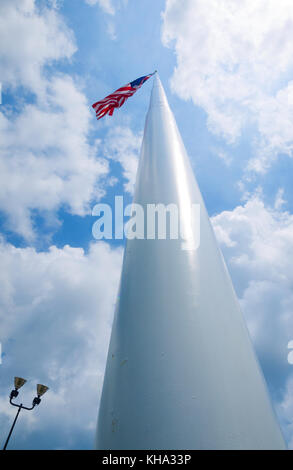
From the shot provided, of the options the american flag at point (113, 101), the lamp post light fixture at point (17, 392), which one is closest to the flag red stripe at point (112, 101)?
the american flag at point (113, 101)

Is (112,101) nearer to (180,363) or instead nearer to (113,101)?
(113,101)

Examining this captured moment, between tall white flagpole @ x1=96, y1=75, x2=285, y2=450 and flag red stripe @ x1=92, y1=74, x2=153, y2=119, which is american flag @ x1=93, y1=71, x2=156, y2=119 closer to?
flag red stripe @ x1=92, y1=74, x2=153, y2=119

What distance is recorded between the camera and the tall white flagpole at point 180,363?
2.30 meters

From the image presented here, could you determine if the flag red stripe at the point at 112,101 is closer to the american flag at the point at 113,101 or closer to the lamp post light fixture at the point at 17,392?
the american flag at the point at 113,101

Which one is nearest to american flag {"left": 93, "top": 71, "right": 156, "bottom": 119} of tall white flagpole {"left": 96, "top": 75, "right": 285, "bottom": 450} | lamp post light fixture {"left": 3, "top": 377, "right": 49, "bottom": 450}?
tall white flagpole {"left": 96, "top": 75, "right": 285, "bottom": 450}

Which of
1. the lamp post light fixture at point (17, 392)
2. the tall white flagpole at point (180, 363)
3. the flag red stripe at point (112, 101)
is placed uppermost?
the flag red stripe at point (112, 101)

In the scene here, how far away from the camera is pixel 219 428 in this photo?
88.7 inches

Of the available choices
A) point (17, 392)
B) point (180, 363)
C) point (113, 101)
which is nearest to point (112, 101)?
point (113, 101)

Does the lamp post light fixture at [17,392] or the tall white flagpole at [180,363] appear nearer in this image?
the tall white flagpole at [180,363]

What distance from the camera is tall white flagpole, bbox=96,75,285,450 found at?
230 cm

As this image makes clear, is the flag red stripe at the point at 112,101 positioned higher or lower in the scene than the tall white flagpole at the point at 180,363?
higher

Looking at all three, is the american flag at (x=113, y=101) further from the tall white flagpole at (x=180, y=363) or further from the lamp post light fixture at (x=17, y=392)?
the lamp post light fixture at (x=17, y=392)

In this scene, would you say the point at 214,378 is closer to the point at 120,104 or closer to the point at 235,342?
the point at 235,342
